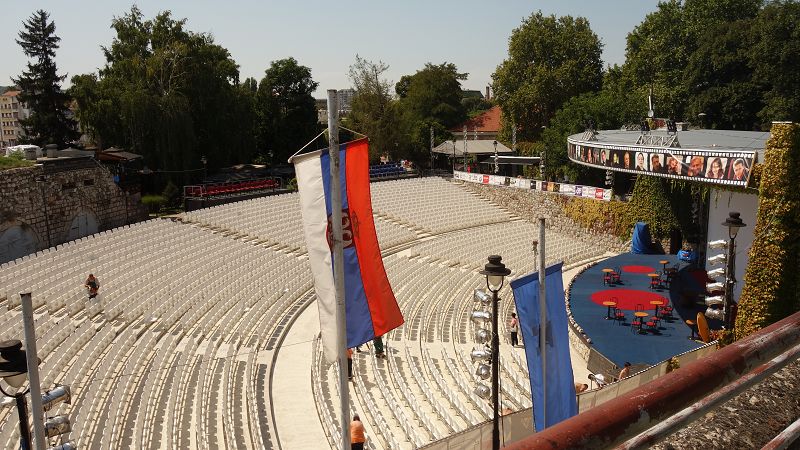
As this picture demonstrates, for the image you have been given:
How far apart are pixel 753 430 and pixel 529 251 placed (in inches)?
1132

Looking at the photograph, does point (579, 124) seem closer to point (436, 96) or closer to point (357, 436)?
point (436, 96)

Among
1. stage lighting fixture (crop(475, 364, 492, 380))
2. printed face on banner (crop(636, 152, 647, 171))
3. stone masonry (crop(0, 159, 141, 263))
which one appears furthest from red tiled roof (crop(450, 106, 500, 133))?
stage lighting fixture (crop(475, 364, 492, 380))

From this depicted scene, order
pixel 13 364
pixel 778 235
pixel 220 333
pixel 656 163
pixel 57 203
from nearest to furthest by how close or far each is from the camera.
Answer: pixel 13 364
pixel 778 235
pixel 220 333
pixel 656 163
pixel 57 203

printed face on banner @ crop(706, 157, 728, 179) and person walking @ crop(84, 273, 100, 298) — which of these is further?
person walking @ crop(84, 273, 100, 298)

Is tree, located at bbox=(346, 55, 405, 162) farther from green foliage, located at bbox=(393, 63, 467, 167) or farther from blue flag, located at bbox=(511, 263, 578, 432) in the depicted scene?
blue flag, located at bbox=(511, 263, 578, 432)

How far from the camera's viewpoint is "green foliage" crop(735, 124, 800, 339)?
12.4 m

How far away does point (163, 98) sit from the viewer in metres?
41.5

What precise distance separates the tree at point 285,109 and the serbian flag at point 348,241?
54831mm

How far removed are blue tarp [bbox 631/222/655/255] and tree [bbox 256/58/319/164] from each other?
3759 cm

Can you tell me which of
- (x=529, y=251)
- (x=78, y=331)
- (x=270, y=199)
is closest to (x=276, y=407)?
(x=78, y=331)

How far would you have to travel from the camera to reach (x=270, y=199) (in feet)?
128

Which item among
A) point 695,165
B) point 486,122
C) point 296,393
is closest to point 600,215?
point 695,165

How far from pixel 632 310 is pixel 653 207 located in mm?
11508

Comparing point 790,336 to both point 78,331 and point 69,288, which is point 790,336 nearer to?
point 78,331
